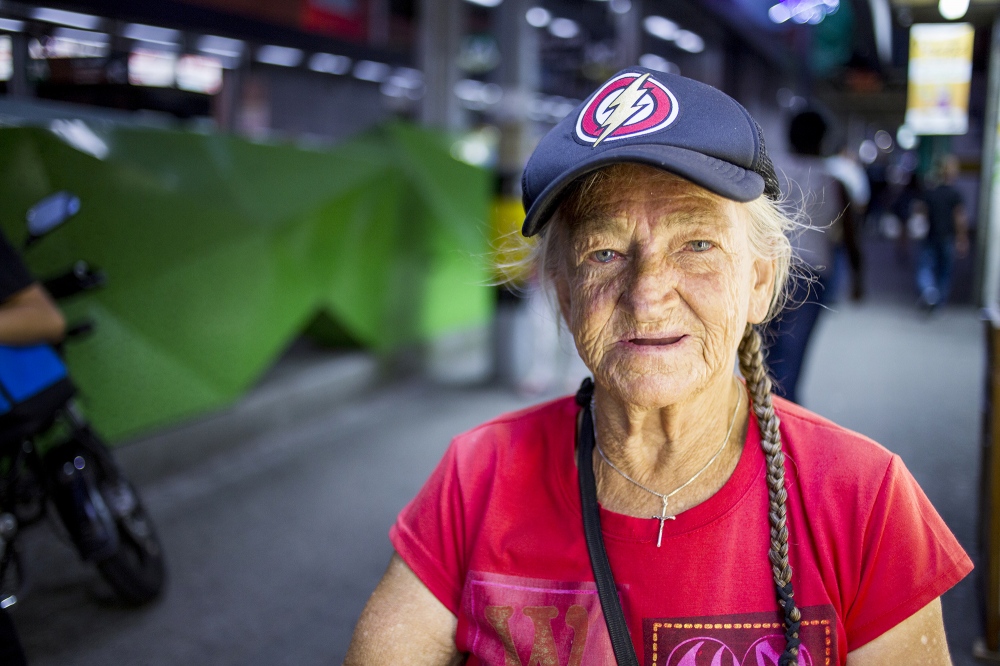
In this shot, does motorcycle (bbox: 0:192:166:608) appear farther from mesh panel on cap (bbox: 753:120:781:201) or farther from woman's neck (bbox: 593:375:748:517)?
mesh panel on cap (bbox: 753:120:781:201)

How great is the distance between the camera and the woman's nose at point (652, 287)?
115cm

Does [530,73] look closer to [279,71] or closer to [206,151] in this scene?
[206,151]

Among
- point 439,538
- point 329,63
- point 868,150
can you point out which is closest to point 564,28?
point 329,63

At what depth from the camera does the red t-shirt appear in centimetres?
108

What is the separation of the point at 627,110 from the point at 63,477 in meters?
2.37

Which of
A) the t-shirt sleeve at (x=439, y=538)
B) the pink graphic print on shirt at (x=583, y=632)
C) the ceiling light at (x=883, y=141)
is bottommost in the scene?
the pink graphic print on shirt at (x=583, y=632)

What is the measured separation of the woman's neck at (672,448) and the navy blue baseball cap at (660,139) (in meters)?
0.34

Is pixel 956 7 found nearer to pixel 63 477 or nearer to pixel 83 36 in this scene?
pixel 63 477

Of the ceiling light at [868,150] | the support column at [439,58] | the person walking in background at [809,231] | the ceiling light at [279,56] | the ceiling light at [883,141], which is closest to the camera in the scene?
the person walking in background at [809,231]

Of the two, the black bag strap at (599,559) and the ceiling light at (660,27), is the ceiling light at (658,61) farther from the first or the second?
the black bag strap at (599,559)

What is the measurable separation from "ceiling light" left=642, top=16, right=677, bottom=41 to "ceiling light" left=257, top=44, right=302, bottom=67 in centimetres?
664

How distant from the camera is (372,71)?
15586mm

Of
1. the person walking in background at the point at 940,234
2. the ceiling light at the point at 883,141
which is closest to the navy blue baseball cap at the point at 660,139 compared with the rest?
the person walking in background at the point at 940,234

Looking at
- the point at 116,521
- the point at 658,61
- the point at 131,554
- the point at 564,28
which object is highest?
the point at 564,28
